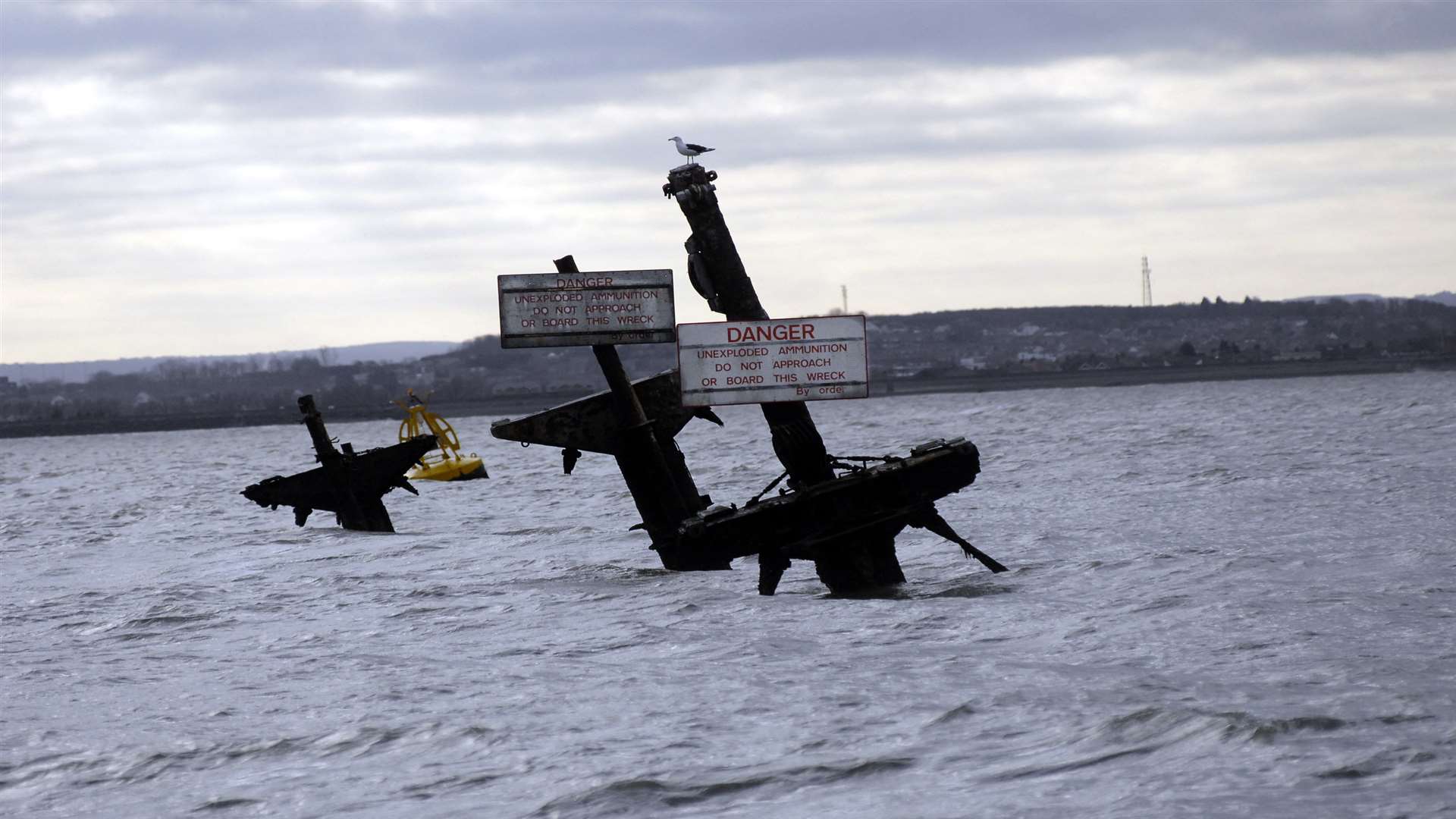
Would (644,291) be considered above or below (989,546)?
above

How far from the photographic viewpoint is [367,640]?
16219 mm

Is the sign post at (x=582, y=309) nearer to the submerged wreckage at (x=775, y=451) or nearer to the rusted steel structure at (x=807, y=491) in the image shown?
the submerged wreckage at (x=775, y=451)

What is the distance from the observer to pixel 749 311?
15.4 meters

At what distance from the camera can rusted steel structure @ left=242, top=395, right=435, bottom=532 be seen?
2883 cm

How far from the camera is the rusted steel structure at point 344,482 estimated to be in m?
28.8

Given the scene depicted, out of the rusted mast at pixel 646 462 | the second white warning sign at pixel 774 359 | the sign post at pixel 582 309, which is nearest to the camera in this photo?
the second white warning sign at pixel 774 359

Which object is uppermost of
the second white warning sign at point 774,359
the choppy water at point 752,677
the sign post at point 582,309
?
the sign post at point 582,309

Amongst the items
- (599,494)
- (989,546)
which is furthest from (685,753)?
(599,494)

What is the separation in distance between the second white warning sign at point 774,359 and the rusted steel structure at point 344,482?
14.6 metres

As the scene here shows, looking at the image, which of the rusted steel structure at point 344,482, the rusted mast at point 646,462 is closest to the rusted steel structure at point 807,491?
the rusted mast at point 646,462

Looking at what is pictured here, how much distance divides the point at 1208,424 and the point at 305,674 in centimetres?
6876

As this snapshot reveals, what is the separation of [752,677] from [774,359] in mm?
3066

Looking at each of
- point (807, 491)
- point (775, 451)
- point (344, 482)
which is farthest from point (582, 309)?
point (344, 482)

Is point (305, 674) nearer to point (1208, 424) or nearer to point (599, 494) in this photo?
point (599, 494)
